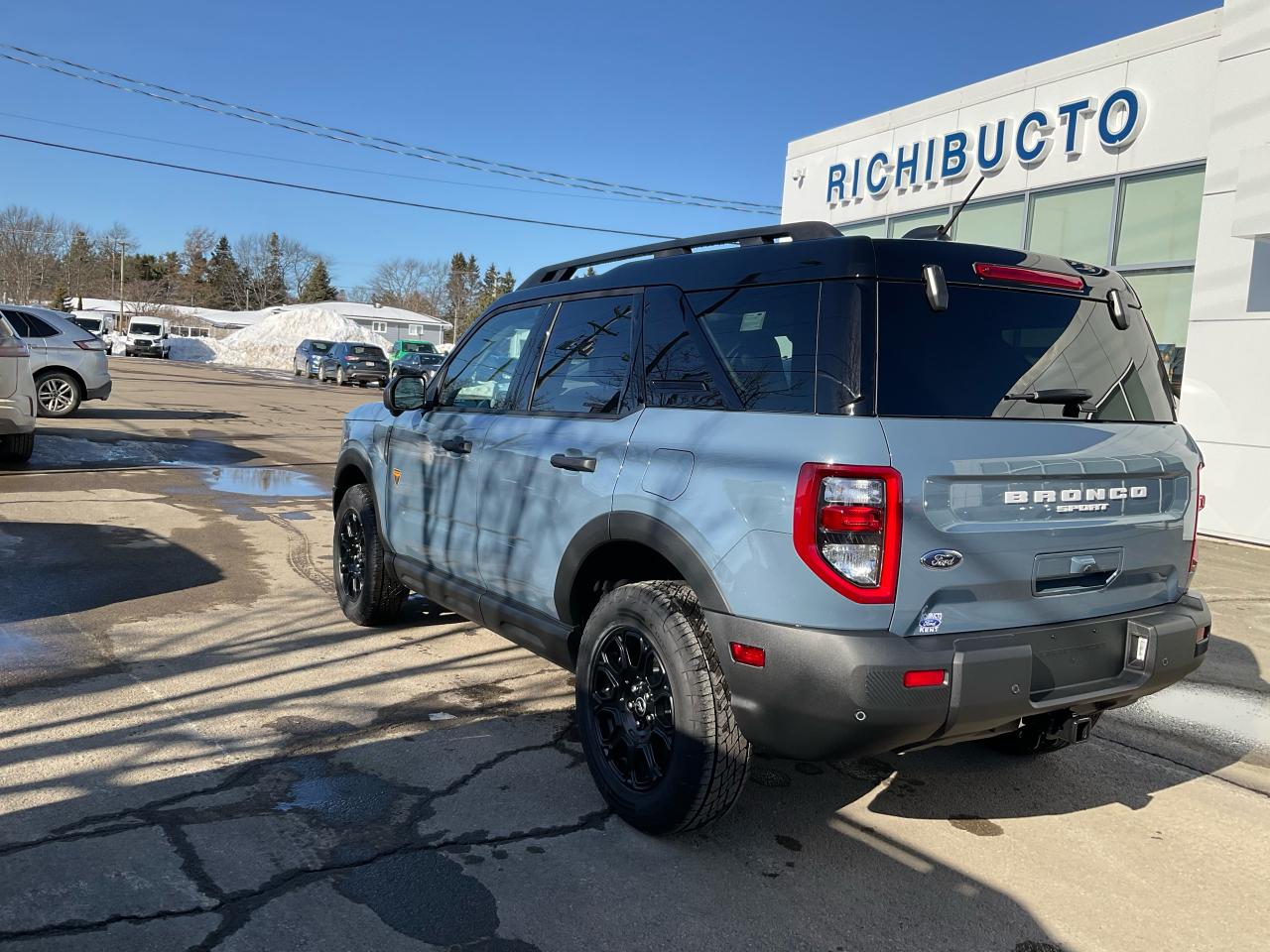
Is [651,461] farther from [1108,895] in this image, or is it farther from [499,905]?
[1108,895]

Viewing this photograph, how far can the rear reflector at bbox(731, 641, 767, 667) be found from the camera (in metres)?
2.93

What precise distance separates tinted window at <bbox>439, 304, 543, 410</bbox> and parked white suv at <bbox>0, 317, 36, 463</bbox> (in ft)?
24.2

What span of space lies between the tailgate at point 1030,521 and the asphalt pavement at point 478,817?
2.98 feet

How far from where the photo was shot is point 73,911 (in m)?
2.74

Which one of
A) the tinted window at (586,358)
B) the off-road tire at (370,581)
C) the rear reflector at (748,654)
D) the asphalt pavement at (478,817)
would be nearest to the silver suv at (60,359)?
the asphalt pavement at (478,817)

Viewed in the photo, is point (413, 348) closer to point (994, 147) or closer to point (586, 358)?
point (994, 147)

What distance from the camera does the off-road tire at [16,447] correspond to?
36.9 feet

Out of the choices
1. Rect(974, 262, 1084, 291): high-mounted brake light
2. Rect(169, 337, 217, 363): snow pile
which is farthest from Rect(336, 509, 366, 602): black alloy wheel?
Rect(169, 337, 217, 363): snow pile

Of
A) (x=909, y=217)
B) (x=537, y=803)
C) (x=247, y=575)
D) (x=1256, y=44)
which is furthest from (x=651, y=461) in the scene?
(x=909, y=217)

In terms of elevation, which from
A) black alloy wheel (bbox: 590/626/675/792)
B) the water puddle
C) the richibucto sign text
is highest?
the richibucto sign text

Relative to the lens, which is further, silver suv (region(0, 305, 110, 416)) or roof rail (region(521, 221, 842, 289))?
silver suv (region(0, 305, 110, 416))

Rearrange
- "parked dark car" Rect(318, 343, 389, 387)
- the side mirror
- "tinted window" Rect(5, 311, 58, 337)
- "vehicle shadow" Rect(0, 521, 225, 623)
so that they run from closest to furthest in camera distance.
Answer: the side mirror, "vehicle shadow" Rect(0, 521, 225, 623), "tinted window" Rect(5, 311, 58, 337), "parked dark car" Rect(318, 343, 389, 387)

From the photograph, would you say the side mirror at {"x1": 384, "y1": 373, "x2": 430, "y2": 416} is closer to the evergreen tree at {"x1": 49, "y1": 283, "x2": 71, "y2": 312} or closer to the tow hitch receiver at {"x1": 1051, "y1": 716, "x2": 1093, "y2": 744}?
the tow hitch receiver at {"x1": 1051, "y1": 716, "x2": 1093, "y2": 744}

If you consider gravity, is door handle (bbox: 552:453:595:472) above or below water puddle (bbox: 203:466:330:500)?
above
